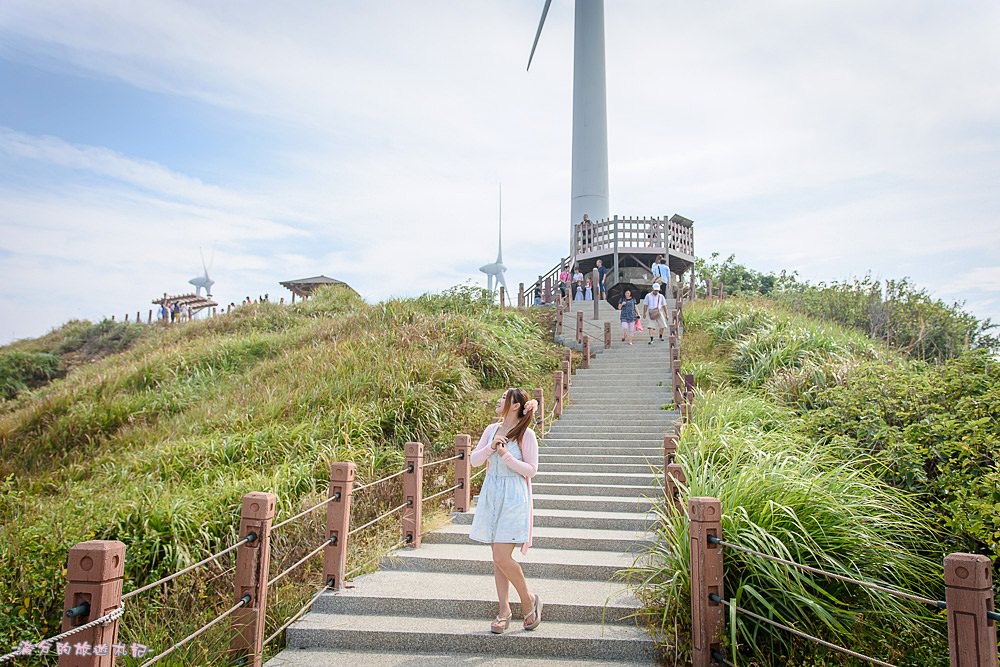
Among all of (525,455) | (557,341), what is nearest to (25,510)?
(525,455)

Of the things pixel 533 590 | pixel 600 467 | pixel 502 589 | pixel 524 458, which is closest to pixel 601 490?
pixel 600 467

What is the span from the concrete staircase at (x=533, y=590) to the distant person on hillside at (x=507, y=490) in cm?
50

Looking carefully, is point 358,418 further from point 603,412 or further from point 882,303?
point 882,303

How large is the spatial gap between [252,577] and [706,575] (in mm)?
3189

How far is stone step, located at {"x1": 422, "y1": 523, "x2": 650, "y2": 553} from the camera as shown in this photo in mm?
7895

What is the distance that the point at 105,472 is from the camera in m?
11.1

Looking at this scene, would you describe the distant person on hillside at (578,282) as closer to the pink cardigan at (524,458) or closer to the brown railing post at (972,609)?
the pink cardigan at (524,458)

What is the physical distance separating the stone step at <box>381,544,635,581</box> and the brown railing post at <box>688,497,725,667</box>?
6.21 ft

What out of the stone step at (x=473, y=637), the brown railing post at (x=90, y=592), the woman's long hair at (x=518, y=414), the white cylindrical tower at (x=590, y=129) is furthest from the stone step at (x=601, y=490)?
the white cylindrical tower at (x=590, y=129)

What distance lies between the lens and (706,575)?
4.91 m

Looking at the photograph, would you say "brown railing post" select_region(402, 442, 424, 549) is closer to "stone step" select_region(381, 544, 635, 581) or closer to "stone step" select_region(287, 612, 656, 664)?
"stone step" select_region(381, 544, 635, 581)

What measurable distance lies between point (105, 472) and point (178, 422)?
2234mm

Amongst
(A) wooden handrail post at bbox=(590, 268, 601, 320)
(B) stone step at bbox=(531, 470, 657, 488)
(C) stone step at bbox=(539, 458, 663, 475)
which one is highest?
(A) wooden handrail post at bbox=(590, 268, 601, 320)

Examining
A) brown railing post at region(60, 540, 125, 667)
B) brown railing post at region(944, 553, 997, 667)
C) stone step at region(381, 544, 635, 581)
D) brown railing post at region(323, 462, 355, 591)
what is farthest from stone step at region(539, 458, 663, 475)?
brown railing post at region(60, 540, 125, 667)
